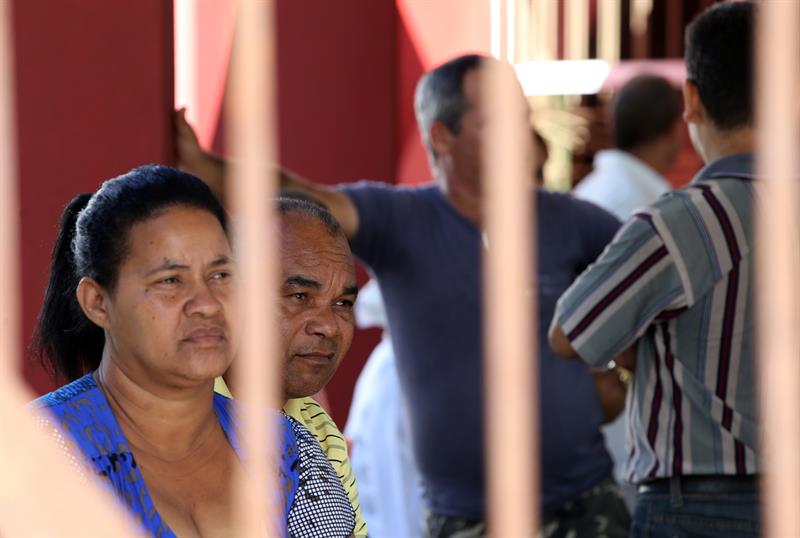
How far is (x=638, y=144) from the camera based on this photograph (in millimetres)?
5246

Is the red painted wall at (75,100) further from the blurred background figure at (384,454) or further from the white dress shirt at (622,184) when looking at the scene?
the white dress shirt at (622,184)

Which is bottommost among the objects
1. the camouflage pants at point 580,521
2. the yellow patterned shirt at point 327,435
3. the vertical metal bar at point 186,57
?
the camouflage pants at point 580,521

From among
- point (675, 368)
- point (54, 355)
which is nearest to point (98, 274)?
point (54, 355)

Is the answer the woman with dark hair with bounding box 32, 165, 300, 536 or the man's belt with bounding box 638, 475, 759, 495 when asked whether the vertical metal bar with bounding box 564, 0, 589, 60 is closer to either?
the man's belt with bounding box 638, 475, 759, 495

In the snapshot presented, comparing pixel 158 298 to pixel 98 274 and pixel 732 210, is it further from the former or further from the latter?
pixel 732 210

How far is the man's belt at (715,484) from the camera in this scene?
2.60 m

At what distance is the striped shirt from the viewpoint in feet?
8.46

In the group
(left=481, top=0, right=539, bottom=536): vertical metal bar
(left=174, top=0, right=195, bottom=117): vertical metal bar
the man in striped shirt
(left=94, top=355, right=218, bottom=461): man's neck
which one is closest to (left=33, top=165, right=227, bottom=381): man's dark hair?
(left=94, top=355, right=218, bottom=461): man's neck

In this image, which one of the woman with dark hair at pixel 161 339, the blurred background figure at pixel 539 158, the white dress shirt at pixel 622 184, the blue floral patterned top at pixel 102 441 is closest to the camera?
the blue floral patterned top at pixel 102 441

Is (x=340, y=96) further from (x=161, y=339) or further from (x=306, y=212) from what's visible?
(x=161, y=339)

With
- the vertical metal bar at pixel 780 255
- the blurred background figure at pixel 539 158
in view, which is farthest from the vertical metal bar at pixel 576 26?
the vertical metal bar at pixel 780 255

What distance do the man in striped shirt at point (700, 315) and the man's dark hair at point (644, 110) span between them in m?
2.54

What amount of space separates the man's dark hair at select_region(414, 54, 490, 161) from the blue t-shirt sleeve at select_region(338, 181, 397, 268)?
0.25 meters

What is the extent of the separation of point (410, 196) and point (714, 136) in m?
1.11
